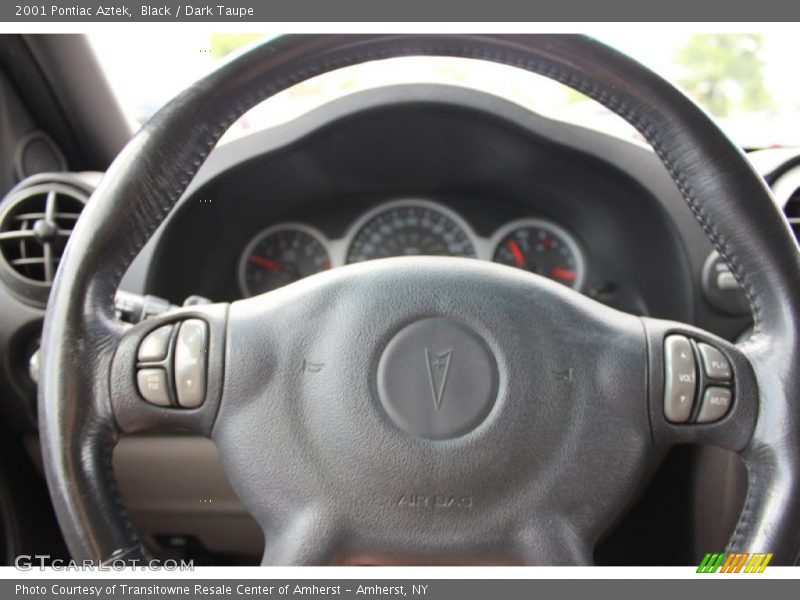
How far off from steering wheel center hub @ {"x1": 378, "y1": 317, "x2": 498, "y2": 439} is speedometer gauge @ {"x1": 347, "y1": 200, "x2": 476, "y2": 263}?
851 millimetres

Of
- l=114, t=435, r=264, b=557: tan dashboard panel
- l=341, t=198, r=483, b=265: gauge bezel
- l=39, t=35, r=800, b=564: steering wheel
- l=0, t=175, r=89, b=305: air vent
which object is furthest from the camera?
l=341, t=198, r=483, b=265: gauge bezel

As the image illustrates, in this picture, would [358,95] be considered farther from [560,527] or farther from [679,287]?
[560,527]

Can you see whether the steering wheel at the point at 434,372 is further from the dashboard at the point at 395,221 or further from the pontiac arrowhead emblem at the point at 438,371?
the dashboard at the point at 395,221

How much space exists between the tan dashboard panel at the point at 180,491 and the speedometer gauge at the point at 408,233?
56 centimetres

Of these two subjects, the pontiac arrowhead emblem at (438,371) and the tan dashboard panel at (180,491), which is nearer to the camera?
the pontiac arrowhead emblem at (438,371)

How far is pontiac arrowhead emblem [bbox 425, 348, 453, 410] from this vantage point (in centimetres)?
86

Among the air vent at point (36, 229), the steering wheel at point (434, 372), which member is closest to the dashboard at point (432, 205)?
the air vent at point (36, 229)

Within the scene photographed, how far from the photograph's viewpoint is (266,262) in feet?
5.64

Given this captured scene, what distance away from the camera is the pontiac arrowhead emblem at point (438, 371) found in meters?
0.86

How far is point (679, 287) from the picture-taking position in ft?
4.76

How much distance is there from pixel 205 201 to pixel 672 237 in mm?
923

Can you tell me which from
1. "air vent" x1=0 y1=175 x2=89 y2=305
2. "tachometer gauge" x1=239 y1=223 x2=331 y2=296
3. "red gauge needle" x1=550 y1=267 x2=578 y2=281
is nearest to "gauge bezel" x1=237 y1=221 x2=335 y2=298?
"tachometer gauge" x1=239 y1=223 x2=331 y2=296

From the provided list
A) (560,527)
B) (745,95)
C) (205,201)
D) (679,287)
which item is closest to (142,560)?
(560,527)

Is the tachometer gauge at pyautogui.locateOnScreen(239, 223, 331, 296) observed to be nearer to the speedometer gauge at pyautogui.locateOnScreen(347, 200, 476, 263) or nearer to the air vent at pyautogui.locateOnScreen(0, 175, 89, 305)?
the speedometer gauge at pyautogui.locateOnScreen(347, 200, 476, 263)
